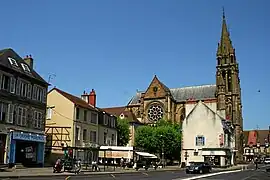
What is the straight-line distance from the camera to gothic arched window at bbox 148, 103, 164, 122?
98.4 metres

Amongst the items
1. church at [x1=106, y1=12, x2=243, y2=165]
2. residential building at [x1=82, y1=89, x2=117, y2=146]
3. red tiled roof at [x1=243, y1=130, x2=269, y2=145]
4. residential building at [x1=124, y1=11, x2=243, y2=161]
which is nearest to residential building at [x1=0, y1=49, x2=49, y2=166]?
Result: residential building at [x1=82, y1=89, x2=117, y2=146]

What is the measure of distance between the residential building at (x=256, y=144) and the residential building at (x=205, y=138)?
272 ft

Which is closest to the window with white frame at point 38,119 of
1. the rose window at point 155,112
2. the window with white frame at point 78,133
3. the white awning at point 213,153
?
the window with white frame at point 78,133

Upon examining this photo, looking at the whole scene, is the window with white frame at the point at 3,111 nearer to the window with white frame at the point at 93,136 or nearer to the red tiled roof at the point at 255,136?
the window with white frame at the point at 93,136

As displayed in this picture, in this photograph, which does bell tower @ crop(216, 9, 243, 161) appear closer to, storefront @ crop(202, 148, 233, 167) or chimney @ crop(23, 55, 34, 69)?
storefront @ crop(202, 148, 233, 167)

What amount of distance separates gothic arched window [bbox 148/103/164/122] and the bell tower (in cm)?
1515

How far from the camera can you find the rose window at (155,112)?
9838 centimetres

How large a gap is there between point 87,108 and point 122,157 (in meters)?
8.50

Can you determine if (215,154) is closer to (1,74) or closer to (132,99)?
(1,74)

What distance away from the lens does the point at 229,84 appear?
108 m

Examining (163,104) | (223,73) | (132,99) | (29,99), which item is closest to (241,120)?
(223,73)

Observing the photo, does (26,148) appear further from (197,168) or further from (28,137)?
(197,168)

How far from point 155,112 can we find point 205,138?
3248cm

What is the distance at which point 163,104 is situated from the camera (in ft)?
324
